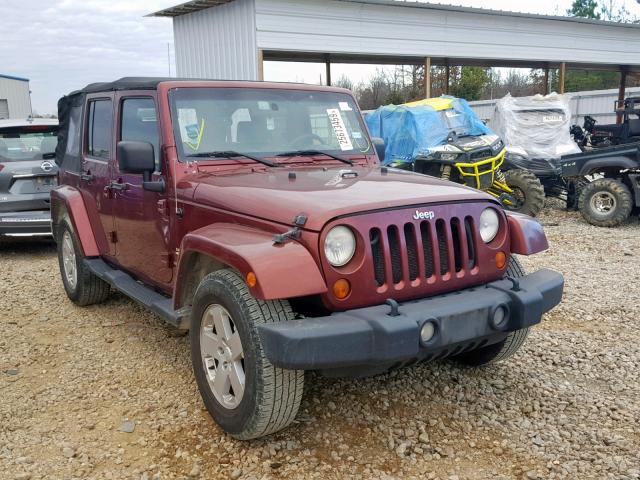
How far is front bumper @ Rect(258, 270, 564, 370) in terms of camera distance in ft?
8.31

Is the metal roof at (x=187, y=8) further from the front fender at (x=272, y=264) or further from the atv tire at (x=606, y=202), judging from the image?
the front fender at (x=272, y=264)

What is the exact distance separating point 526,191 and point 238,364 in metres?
8.29

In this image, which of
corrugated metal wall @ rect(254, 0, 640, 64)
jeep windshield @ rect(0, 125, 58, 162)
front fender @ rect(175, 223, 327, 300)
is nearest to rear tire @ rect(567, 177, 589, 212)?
corrugated metal wall @ rect(254, 0, 640, 64)

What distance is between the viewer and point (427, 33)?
49.9ft

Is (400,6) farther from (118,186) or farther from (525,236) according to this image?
(525,236)

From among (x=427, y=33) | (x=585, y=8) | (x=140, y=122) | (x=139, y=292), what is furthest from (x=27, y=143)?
(x=585, y=8)

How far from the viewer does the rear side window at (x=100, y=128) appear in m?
4.70

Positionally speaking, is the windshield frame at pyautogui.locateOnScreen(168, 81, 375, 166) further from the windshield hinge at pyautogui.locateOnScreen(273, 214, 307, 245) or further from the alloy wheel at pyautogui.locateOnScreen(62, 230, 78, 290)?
the alloy wheel at pyautogui.locateOnScreen(62, 230, 78, 290)

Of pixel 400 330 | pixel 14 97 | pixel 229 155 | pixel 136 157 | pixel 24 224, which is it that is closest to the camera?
pixel 400 330

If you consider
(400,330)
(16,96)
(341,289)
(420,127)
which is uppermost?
(16,96)

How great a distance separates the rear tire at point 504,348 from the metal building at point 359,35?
9312mm

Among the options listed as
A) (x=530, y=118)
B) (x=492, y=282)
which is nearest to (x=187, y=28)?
(x=530, y=118)

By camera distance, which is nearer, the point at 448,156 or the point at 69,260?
the point at 69,260

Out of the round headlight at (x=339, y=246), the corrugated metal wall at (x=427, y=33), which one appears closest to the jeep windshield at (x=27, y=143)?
the corrugated metal wall at (x=427, y=33)
